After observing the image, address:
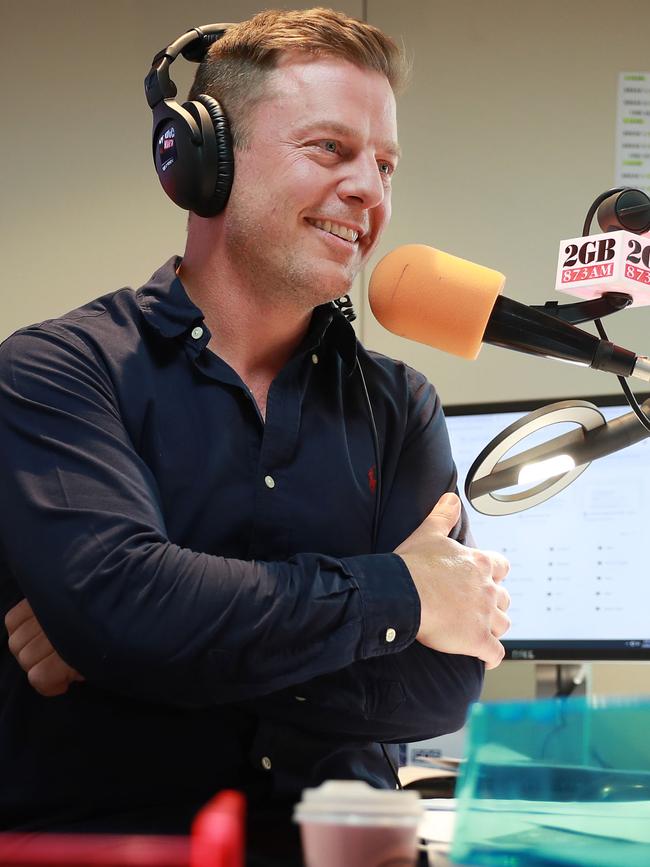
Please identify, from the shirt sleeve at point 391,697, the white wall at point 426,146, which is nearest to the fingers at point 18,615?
the shirt sleeve at point 391,697

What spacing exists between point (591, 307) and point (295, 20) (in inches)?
24.0

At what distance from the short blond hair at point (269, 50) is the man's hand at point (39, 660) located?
0.65 m

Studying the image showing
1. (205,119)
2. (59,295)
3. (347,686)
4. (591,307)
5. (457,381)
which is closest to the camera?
(591,307)

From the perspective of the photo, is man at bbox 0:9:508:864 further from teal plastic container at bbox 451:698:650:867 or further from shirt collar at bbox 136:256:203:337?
teal plastic container at bbox 451:698:650:867

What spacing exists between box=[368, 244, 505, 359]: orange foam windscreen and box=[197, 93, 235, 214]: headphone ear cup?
0.28 m

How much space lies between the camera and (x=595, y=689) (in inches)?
82.0

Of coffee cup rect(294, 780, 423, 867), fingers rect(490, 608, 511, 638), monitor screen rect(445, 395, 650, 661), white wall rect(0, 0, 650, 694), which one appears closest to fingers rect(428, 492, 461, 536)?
fingers rect(490, 608, 511, 638)

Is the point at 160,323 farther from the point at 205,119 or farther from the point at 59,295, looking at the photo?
the point at 59,295

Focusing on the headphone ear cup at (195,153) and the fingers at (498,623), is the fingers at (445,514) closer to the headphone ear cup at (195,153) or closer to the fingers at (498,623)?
the fingers at (498,623)

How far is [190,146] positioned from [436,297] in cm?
40

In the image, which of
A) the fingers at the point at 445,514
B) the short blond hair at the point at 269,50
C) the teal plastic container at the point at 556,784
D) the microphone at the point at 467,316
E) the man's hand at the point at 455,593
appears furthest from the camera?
the short blond hair at the point at 269,50

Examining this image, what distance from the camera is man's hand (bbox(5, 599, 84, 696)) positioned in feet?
3.74

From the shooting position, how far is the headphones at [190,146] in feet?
4.23

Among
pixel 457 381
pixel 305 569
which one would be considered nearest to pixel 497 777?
pixel 305 569
